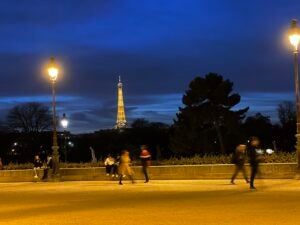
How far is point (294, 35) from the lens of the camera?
23906 millimetres

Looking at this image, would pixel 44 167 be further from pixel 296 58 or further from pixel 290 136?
pixel 290 136

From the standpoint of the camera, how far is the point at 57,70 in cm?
3241

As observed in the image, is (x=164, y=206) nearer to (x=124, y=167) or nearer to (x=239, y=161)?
(x=239, y=161)

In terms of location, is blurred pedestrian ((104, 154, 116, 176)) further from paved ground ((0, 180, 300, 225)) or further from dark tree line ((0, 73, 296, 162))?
dark tree line ((0, 73, 296, 162))

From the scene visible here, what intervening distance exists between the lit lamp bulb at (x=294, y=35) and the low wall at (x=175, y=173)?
482cm

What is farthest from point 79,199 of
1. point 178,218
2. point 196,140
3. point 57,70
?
point 196,140

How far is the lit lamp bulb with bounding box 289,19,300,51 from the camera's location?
23922 millimetres

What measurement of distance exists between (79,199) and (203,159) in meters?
11.1

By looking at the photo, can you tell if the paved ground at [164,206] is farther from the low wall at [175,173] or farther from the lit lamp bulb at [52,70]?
the lit lamp bulb at [52,70]

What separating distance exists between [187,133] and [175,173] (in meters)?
41.5

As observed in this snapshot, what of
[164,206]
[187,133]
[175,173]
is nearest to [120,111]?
[187,133]

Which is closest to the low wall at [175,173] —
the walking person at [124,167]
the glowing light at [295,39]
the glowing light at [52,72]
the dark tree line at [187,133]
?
the walking person at [124,167]

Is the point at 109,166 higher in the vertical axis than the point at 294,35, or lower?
lower

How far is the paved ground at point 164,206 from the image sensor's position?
1316 cm
